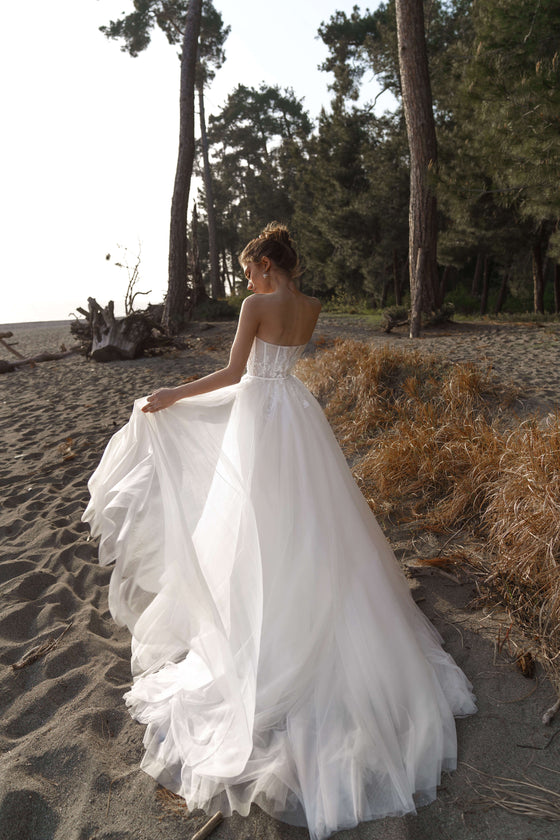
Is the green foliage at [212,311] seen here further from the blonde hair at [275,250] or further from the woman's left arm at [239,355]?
the woman's left arm at [239,355]

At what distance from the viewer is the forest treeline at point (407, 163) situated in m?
7.16

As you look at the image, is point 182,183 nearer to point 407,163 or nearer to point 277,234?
point 407,163

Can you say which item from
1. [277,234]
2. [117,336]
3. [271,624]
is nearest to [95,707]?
[271,624]

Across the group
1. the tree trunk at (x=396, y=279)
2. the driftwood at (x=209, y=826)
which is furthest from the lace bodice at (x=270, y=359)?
the tree trunk at (x=396, y=279)

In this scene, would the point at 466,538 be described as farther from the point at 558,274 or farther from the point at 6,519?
the point at 558,274

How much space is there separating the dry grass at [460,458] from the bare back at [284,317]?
6.04 ft

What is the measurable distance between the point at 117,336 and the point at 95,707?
9.91m

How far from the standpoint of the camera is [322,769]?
1.95m

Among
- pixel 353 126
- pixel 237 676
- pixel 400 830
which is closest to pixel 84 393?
pixel 237 676

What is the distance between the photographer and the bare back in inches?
102

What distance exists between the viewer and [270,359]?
271 centimetres

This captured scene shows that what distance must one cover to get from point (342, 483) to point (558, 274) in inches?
790

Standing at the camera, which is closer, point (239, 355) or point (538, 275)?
point (239, 355)

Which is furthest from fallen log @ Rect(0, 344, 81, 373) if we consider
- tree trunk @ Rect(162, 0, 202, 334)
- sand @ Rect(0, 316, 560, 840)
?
sand @ Rect(0, 316, 560, 840)
